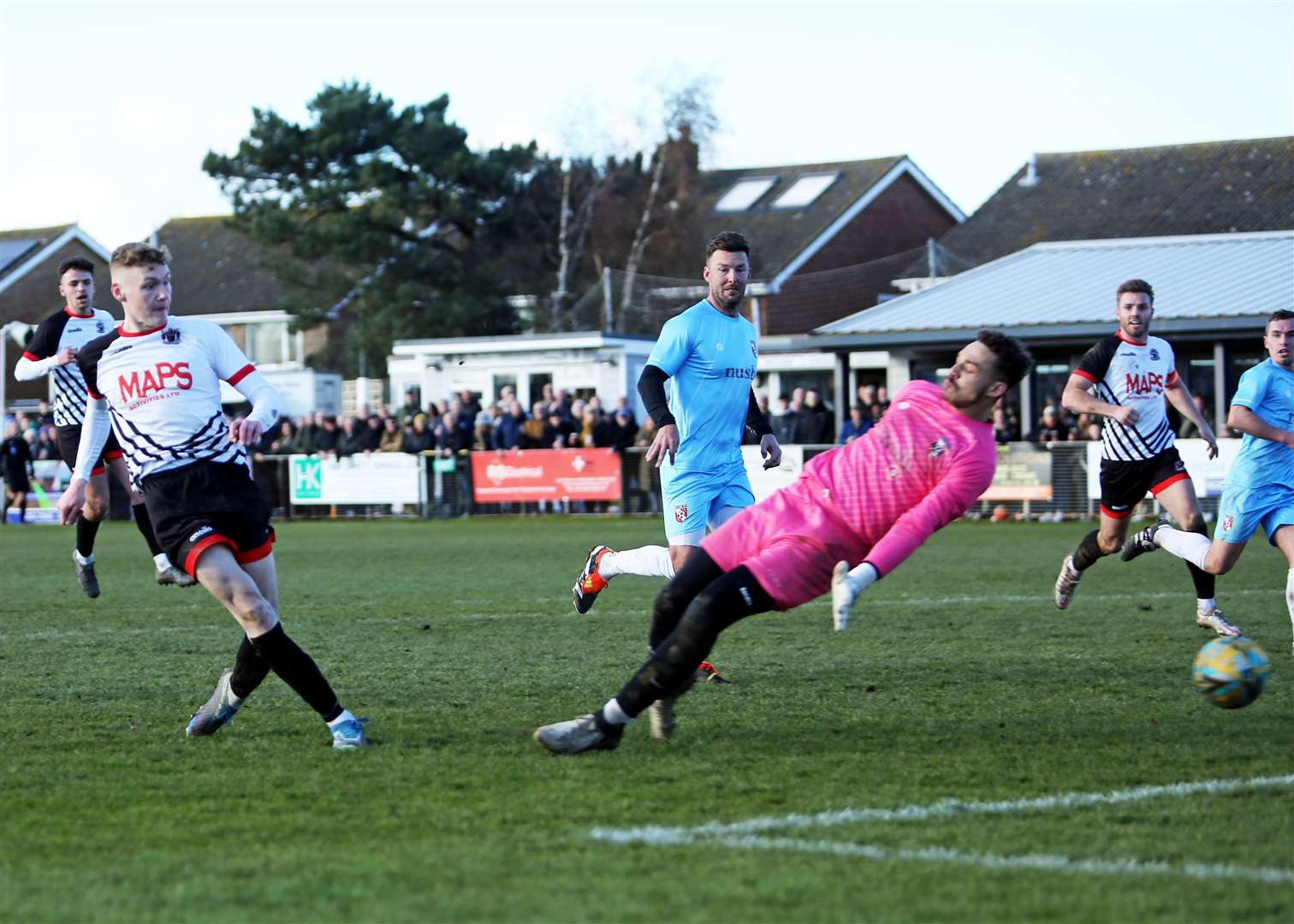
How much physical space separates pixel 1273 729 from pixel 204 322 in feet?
15.7

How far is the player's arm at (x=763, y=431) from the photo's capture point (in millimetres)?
8484

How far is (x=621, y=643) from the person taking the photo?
10.3 metres

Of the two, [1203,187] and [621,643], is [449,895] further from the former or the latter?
[1203,187]

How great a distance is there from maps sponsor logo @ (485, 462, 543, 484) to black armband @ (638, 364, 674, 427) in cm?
2074

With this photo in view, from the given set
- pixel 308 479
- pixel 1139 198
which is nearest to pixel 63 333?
pixel 308 479

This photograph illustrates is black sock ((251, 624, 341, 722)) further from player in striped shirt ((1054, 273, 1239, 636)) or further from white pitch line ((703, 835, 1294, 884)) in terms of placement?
player in striped shirt ((1054, 273, 1239, 636))

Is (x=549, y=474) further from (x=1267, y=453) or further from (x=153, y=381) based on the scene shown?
(x=153, y=381)

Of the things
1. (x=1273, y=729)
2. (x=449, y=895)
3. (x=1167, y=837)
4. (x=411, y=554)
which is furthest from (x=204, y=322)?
(x=411, y=554)

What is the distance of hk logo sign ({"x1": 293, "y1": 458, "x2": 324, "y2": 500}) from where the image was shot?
101ft

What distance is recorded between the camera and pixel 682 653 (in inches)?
240

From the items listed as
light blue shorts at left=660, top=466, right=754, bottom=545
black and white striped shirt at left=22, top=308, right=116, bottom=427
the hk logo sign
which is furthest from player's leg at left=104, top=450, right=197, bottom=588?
the hk logo sign

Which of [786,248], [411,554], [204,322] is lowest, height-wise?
[411,554]

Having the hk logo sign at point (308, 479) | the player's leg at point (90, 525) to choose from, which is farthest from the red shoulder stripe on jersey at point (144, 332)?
the hk logo sign at point (308, 479)

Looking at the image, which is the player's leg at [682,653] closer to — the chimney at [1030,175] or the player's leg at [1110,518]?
the player's leg at [1110,518]
